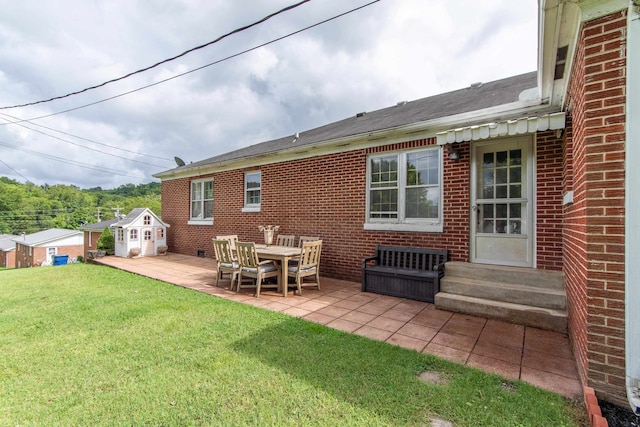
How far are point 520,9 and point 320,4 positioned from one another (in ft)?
10.4

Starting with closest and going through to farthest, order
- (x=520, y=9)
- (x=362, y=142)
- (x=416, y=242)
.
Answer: (x=520, y=9) → (x=416, y=242) → (x=362, y=142)

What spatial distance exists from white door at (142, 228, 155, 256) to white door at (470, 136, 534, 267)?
11.4 m

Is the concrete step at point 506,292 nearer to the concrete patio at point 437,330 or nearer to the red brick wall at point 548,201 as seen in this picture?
the concrete patio at point 437,330

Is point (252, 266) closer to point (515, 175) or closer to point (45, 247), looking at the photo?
point (515, 175)

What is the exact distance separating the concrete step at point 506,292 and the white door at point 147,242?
431 inches

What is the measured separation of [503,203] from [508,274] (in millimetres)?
1401

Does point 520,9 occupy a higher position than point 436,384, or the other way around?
point 520,9

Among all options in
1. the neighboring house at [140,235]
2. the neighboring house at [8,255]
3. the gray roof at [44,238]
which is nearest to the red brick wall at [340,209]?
the neighboring house at [140,235]

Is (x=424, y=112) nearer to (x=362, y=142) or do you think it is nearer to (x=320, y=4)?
(x=362, y=142)

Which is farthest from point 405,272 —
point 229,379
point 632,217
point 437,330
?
point 229,379

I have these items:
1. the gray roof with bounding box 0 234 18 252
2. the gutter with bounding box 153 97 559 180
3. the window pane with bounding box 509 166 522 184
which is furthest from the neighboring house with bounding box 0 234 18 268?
the window pane with bounding box 509 166 522 184

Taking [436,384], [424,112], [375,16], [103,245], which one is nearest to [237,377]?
[436,384]

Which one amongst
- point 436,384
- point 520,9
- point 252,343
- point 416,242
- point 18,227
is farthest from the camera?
point 18,227

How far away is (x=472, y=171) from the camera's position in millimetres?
5449
